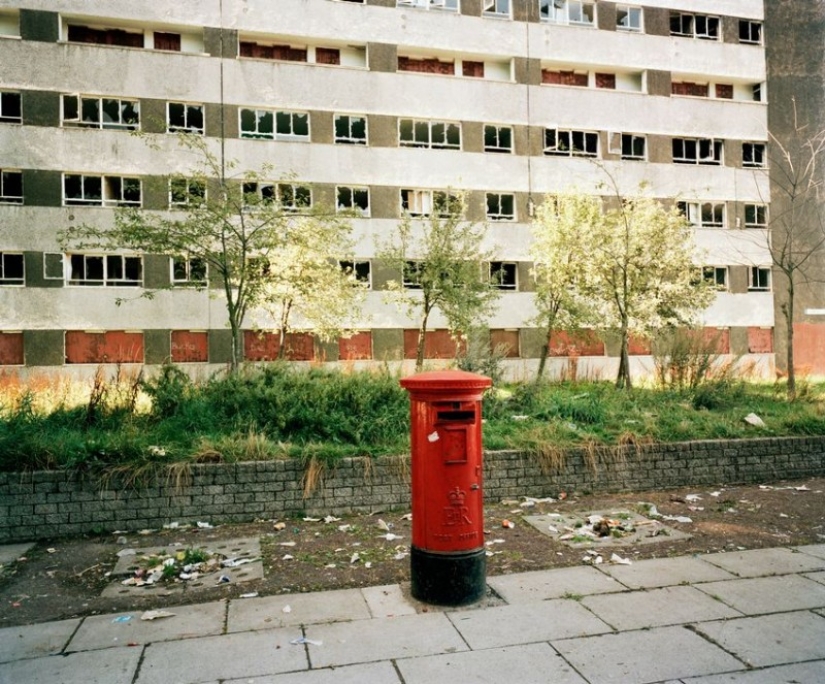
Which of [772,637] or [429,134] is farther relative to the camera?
[429,134]

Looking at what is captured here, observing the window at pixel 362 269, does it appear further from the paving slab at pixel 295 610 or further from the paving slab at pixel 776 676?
the paving slab at pixel 776 676

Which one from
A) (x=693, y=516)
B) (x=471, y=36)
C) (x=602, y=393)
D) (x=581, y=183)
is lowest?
(x=693, y=516)

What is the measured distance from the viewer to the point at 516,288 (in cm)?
2972

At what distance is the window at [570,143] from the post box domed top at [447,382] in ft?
88.8

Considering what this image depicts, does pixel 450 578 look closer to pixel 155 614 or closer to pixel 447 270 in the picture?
pixel 155 614

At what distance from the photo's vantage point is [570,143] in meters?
30.5

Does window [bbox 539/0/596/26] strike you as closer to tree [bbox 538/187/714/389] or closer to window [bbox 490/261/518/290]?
tree [bbox 538/187/714/389]

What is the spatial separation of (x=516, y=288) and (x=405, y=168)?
294 inches

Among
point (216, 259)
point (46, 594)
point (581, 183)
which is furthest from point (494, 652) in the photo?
point (581, 183)

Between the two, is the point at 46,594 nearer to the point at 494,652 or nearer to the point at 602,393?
the point at 494,652

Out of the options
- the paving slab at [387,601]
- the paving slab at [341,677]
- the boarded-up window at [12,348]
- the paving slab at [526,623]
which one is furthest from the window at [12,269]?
the paving slab at [526,623]

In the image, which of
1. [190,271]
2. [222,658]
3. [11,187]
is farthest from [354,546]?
[11,187]

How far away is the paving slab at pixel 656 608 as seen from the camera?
4.73 meters

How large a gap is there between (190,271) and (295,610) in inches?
767
